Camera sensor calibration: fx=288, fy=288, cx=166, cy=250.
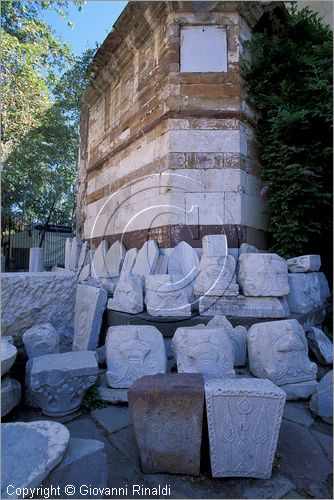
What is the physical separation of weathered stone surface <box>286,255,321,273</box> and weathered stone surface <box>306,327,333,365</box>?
0.72 m

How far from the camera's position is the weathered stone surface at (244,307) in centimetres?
285

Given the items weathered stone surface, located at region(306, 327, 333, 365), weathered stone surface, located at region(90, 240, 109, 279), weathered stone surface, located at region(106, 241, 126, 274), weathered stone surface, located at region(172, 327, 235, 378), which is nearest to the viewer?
weathered stone surface, located at region(172, 327, 235, 378)

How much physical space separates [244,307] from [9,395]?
6.93 ft

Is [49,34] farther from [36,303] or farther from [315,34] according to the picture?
[36,303]

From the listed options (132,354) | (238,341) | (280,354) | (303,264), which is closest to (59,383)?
(132,354)

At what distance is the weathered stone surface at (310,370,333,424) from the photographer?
1974mm

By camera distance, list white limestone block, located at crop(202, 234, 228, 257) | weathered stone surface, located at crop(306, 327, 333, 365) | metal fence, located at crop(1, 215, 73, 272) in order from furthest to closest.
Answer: metal fence, located at crop(1, 215, 73, 272) → white limestone block, located at crop(202, 234, 228, 257) → weathered stone surface, located at crop(306, 327, 333, 365)

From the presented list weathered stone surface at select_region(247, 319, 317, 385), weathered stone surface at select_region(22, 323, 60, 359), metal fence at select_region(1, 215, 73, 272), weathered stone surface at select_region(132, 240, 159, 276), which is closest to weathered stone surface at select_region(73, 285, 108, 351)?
weathered stone surface at select_region(22, 323, 60, 359)

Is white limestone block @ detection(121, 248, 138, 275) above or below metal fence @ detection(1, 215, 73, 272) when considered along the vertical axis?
below

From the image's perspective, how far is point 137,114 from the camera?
15.4ft

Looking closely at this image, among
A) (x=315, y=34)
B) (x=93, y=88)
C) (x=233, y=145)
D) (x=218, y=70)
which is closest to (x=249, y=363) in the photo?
(x=233, y=145)

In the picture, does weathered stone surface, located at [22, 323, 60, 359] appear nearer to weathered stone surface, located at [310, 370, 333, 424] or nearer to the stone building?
the stone building

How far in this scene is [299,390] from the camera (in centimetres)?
222

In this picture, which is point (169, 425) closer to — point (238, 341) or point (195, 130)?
point (238, 341)
